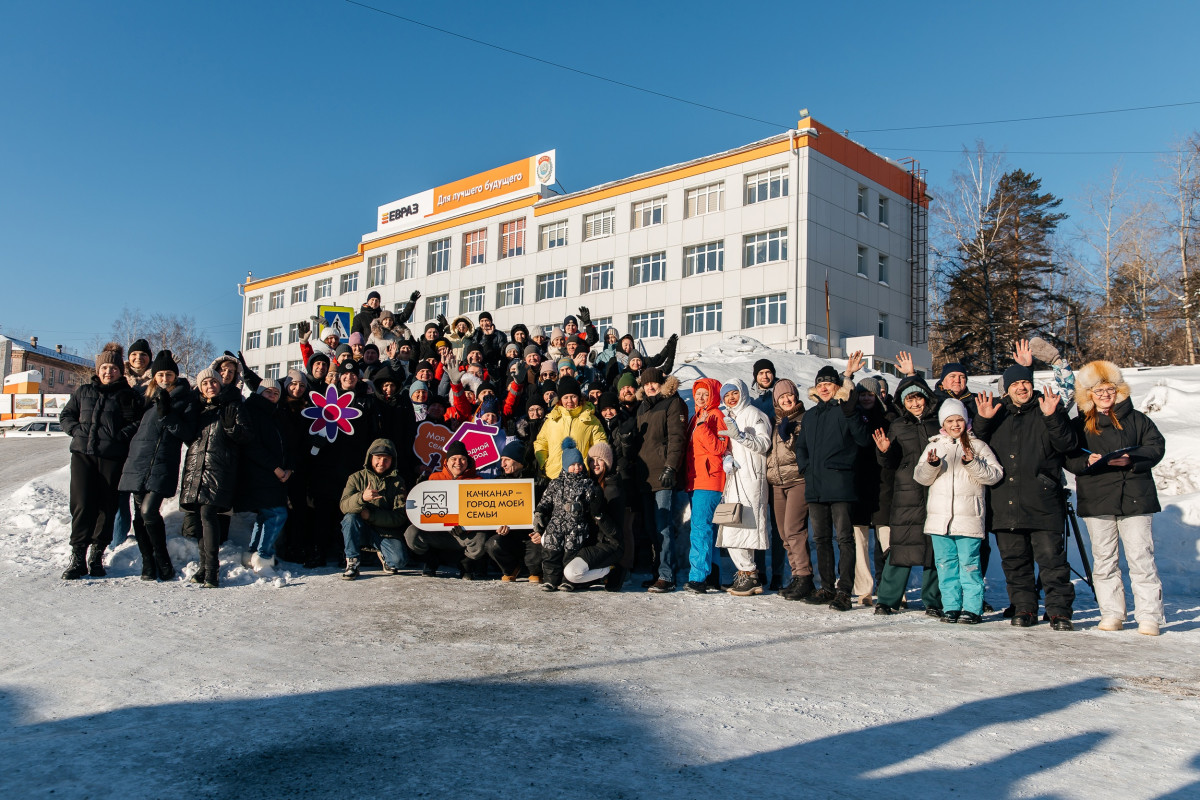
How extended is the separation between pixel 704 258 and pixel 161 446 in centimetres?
3114

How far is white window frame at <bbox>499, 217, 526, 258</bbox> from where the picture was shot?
44000 mm

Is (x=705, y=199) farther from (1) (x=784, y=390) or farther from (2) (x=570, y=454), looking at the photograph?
(2) (x=570, y=454)

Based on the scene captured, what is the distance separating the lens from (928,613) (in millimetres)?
6746

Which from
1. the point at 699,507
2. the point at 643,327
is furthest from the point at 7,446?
the point at 643,327

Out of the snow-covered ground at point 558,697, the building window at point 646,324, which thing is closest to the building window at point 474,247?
the building window at point 646,324

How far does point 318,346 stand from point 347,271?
42544 millimetres

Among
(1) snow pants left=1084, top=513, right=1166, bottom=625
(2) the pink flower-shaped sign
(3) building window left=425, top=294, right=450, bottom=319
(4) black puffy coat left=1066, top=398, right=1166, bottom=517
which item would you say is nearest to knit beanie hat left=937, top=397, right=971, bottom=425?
(4) black puffy coat left=1066, top=398, right=1166, bottom=517

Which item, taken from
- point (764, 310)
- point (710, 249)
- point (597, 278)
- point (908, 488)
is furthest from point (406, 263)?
point (908, 488)

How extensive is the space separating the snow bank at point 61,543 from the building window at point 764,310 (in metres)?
27.9

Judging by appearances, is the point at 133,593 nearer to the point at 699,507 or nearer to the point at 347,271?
the point at 699,507

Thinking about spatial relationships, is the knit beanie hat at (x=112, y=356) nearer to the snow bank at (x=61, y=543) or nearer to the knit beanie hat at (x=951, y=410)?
the snow bank at (x=61, y=543)

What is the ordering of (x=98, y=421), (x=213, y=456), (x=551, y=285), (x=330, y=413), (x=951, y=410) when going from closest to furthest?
(x=951, y=410), (x=213, y=456), (x=98, y=421), (x=330, y=413), (x=551, y=285)

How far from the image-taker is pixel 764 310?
113 feet

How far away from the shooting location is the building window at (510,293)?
43.8 meters
